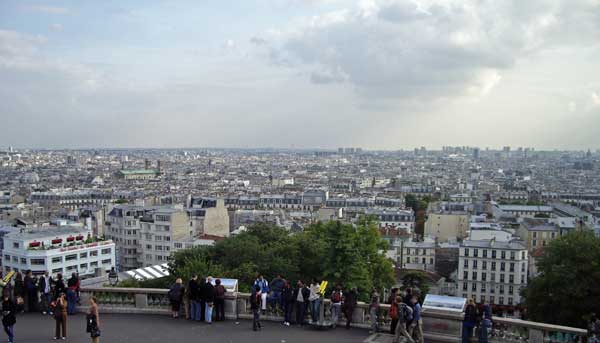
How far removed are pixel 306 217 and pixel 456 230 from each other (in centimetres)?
2335

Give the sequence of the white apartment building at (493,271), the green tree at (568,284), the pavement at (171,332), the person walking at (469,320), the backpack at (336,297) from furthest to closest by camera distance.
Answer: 1. the white apartment building at (493,271)
2. the green tree at (568,284)
3. the backpack at (336,297)
4. the pavement at (171,332)
5. the person walking at (469,320)

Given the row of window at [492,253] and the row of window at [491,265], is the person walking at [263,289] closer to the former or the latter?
the row of window at [492,253]

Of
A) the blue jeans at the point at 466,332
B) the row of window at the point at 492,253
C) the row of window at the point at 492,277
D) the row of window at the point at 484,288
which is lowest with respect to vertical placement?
the row of window at the point at 484,288

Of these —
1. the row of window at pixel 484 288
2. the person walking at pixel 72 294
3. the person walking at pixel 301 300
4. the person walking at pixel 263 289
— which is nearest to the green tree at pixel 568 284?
the person walking at pixel 301 300

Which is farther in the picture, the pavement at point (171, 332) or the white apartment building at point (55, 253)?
the white apartment building at point (55, 253)

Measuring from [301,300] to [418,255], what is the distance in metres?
51.6

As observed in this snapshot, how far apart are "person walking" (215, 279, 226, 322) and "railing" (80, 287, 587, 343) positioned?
31 cm

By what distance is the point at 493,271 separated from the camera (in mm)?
52031

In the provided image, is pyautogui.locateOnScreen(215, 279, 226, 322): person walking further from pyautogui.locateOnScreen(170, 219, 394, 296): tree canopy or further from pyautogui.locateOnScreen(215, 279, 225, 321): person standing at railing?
pyautogui.locateOnScreen(170, 219, 394, 296): tree canopy

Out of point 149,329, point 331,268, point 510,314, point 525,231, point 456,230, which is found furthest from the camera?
point 456,230

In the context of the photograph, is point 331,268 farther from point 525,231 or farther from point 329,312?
point 525,231

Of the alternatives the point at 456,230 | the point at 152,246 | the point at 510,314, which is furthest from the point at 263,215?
the point at 510,314

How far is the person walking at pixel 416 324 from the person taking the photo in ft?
45.9

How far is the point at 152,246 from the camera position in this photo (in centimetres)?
6525
